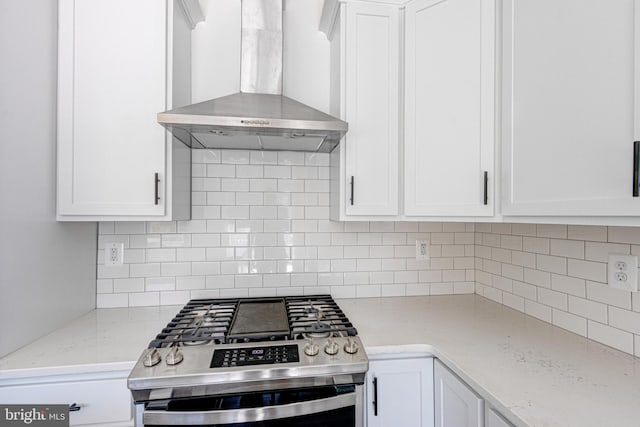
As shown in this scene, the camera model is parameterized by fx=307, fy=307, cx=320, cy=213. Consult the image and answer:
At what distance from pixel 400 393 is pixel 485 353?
1.17ft

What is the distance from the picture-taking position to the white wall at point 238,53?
167cm

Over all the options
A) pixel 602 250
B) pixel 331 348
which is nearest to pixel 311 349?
pixel 331 348

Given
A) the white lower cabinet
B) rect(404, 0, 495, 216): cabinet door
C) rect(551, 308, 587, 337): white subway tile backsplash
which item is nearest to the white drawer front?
the white lower cabinet

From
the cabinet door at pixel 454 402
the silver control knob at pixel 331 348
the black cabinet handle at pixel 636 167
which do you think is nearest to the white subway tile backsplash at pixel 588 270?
the black cabinet handle at pixel 636 167

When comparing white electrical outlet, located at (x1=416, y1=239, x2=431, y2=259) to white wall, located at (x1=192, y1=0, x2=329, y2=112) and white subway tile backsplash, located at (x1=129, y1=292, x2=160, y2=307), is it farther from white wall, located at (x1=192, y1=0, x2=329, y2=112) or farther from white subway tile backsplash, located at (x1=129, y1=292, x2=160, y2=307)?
white subway tile backsplash, located at (x1=129, y1=292, x2=160, y2=307)

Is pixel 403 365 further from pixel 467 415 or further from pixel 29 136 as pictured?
pixel 29 136

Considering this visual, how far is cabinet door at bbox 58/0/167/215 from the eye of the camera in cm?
130

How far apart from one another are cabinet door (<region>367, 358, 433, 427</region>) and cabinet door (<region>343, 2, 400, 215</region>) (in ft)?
2.19

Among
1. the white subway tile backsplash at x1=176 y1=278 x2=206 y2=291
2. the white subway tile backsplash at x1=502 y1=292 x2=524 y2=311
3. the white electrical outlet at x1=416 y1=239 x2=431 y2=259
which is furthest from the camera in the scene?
the white electrical outlet at x1=416 y1=239 x2=431 y2=259

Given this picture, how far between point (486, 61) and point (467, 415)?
139 centimetres

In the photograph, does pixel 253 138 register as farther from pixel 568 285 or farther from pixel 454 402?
pixel 568 285

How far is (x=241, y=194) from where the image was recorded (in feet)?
5.71

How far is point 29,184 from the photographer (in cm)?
118

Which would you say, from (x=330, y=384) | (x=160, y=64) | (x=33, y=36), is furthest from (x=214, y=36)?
(x=330, y=384)
